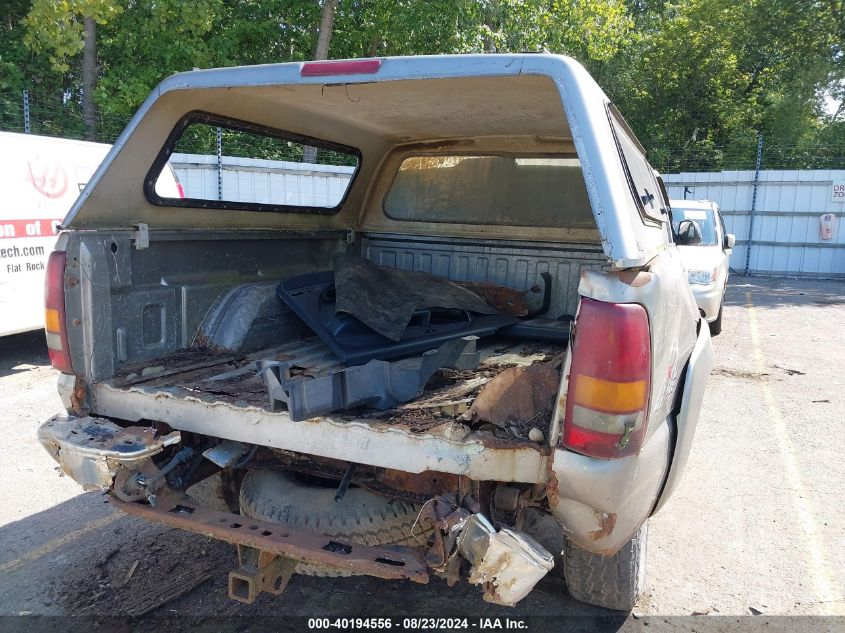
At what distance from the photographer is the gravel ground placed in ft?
10.2

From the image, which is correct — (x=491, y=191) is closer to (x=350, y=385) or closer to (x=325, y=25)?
(x=350, y=385)

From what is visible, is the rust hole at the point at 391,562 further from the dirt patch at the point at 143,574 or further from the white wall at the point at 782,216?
the white wall at the point at 782,216

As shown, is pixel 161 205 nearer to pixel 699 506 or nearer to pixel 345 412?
pixel 345 412

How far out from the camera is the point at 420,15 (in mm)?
14695

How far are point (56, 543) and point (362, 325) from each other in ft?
6.46

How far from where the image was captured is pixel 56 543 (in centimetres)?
355

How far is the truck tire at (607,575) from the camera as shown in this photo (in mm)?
2861

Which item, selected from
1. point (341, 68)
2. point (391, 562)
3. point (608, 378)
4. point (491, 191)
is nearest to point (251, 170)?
point (491, 191)

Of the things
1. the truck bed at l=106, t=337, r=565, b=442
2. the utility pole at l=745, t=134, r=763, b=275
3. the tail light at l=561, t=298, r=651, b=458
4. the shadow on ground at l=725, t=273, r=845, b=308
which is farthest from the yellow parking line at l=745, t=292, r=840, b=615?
the utility pole at l=745, t=134, r=763, b=275

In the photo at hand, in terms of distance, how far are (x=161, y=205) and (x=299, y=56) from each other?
1601 cm

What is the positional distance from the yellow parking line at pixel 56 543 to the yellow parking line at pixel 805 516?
3701 millimetres

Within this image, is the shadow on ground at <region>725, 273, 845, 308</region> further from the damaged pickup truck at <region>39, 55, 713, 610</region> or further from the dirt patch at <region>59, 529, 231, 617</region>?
the dirt patch at <region>59, 529, 231, 617</region>

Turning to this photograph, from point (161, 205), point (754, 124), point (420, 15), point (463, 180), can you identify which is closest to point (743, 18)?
point (754, 124)

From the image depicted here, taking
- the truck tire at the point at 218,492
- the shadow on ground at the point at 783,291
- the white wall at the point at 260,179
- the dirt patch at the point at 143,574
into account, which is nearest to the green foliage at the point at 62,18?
the white wall at the point at 260,179
